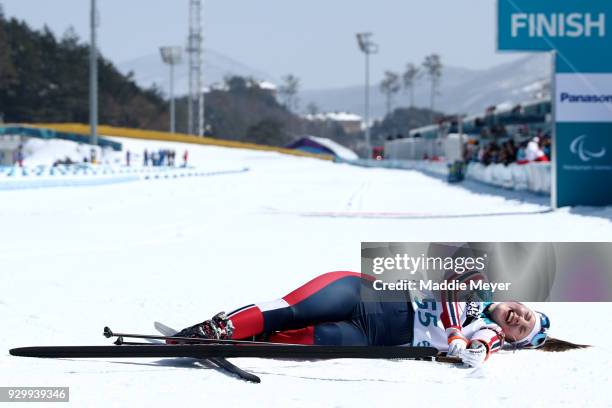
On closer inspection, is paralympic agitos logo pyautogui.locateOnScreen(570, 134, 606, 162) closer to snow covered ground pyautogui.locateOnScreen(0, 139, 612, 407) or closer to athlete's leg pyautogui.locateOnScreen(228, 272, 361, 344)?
snow covered ground pyautogui.locateOnScreen(0, 139, 612, 407)

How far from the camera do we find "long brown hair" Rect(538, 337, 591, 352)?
19.8 feet

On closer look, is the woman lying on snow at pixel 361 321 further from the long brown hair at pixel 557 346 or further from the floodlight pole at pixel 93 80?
the floodlight pole at pixel 93 80

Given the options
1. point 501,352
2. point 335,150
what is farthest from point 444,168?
point 335,150

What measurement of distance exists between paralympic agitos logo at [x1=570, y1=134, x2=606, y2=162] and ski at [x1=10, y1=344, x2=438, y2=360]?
1769 centimetres

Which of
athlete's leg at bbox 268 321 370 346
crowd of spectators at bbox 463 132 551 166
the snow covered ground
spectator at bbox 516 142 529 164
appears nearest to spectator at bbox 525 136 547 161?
crowd of spectators at bbox 463 132 551 166

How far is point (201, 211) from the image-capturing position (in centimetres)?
2158

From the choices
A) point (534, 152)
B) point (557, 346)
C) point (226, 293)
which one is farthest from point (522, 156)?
point (557, 346)

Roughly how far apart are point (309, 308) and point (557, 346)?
1549 millimetres

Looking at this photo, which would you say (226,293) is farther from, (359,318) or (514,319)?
(514,319)

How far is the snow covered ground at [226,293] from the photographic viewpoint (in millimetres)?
4957

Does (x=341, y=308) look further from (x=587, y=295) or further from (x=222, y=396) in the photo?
(x=587, y=295)

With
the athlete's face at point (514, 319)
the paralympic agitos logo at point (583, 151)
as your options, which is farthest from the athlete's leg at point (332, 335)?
the paralympic agitos logo at point (583, 151)

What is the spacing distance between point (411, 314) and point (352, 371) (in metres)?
0.41

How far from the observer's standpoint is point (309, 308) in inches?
213
